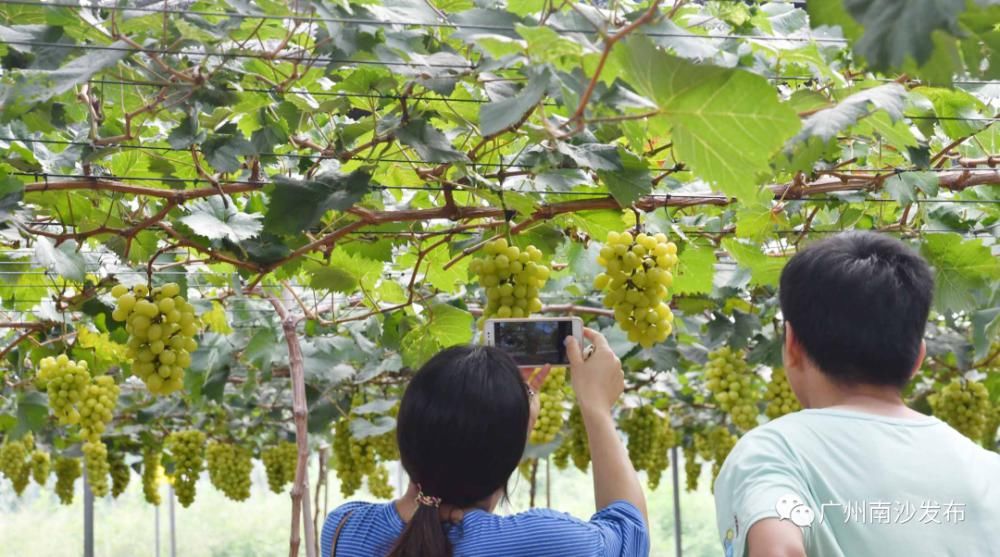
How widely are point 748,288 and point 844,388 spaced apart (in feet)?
7.40

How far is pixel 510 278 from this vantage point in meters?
2.22

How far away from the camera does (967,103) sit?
7.42 feet

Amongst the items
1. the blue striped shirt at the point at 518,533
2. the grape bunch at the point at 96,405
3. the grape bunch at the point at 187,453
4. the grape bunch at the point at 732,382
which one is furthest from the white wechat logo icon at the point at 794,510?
the grape bunch at the point at 187,453

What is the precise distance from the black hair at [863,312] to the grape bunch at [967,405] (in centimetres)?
361

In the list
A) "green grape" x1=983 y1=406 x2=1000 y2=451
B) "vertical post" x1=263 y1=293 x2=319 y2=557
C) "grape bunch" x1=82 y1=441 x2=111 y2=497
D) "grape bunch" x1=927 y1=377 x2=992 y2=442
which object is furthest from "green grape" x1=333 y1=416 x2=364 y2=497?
"green grape" x1=983 y1=406 x2=1000 y2=451

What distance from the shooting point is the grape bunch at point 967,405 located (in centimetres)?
474

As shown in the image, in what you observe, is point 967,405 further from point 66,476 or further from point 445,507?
point 66,476

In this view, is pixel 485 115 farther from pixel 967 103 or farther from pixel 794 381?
pixel 967 103

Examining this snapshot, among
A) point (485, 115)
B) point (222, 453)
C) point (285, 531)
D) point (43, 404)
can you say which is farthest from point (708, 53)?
point (285, 531)

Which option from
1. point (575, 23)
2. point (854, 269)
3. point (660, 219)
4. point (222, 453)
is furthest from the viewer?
point (222, 453)

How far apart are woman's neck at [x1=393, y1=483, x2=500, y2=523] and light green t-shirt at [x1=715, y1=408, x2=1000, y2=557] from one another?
323 mm

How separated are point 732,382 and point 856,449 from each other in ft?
9.87

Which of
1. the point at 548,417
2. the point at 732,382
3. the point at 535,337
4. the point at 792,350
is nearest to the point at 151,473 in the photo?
the point at 548,417

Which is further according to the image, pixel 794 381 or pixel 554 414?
pixel 554 414
